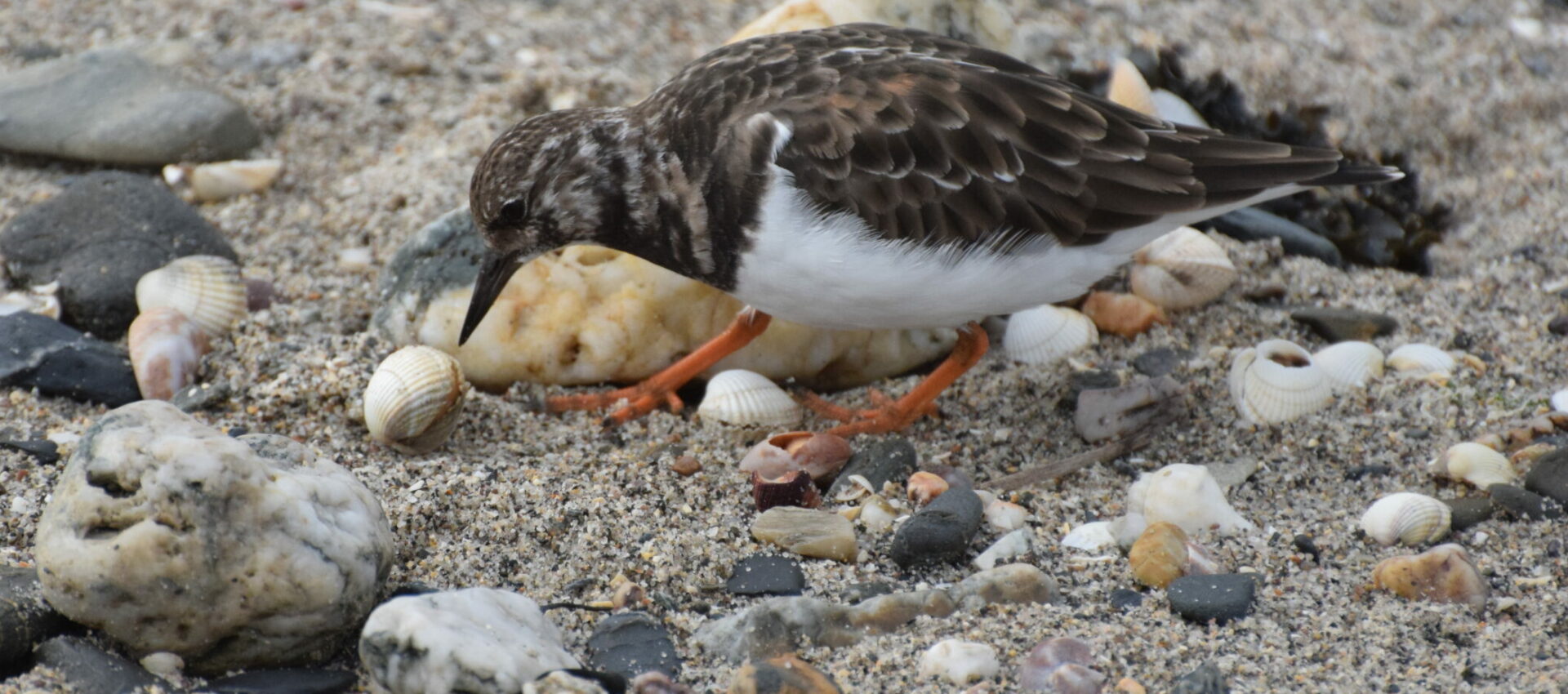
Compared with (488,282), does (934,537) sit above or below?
below

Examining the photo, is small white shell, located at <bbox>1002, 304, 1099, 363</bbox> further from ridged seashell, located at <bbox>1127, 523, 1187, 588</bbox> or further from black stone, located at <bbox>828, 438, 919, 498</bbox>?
ridged seashell, located at <bbox>1127, 523, 1187, 588</bbox>

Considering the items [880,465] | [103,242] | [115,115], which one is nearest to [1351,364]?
[880,465]

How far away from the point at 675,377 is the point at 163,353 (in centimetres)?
150

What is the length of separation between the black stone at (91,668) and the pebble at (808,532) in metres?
1.38

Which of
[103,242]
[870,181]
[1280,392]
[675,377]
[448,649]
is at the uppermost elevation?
[870,181]

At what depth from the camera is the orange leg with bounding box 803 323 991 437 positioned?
4.20m

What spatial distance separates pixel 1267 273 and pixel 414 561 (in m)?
3.18

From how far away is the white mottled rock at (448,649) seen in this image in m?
2.59

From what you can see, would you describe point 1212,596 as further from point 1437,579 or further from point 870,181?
point 870,181

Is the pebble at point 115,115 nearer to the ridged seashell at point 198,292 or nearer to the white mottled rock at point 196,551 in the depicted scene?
the ridged seashell at point 198,292

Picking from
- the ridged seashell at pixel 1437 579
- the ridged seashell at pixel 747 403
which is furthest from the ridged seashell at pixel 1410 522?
the ridged seashell at pixel 747 403

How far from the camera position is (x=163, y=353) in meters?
3.97

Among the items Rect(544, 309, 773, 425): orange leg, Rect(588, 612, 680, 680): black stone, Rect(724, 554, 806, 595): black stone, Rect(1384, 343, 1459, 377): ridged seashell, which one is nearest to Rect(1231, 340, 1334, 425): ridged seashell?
Rect(1384, 343, 1459, 377): ridged seashell

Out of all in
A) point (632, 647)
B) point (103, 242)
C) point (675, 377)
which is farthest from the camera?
point (103, 242)
